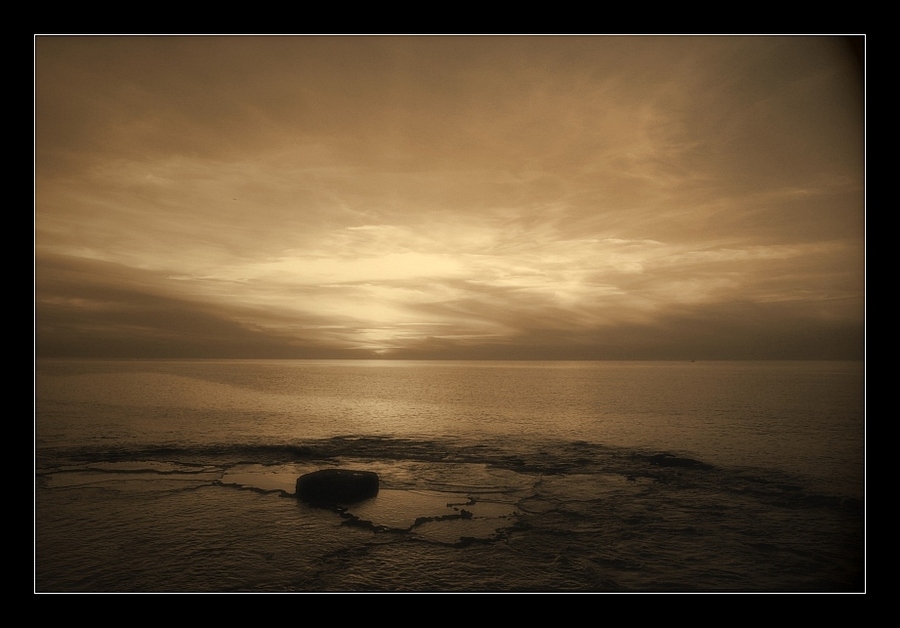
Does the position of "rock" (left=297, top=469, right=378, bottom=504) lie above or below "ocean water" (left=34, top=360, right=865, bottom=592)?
above

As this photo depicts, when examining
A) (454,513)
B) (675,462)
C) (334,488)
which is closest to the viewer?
(454,513)

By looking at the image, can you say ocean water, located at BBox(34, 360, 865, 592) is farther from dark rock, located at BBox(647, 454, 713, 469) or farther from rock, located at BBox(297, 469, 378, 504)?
rock, located at BBox(297, 469, 378, 504)

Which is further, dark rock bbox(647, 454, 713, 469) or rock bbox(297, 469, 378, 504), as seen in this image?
dark rock bbox(647, 454, 713, 469)

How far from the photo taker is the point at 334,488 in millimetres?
17672

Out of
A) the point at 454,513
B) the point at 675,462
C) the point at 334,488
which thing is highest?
the point at 334,488

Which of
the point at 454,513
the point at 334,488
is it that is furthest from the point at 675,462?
the point at 334,488

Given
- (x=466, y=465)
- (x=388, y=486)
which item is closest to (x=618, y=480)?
(x=466, y=465)

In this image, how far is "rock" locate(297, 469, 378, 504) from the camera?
17578 mm

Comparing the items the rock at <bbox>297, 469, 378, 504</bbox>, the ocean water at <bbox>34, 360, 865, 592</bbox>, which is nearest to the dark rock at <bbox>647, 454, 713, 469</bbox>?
the ocean water at <bbox>34, 360, 865, 592</bbox>

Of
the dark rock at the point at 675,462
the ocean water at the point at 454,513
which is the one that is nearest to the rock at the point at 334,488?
the ocean water at the point at 454,513

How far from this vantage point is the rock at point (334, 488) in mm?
17578

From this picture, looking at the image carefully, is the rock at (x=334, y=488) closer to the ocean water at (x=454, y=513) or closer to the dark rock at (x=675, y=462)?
the ocean water at (x=454, y=513)

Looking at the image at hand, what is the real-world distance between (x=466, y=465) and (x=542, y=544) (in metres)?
9.93

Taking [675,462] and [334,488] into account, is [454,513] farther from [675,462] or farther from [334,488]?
[675,462]
